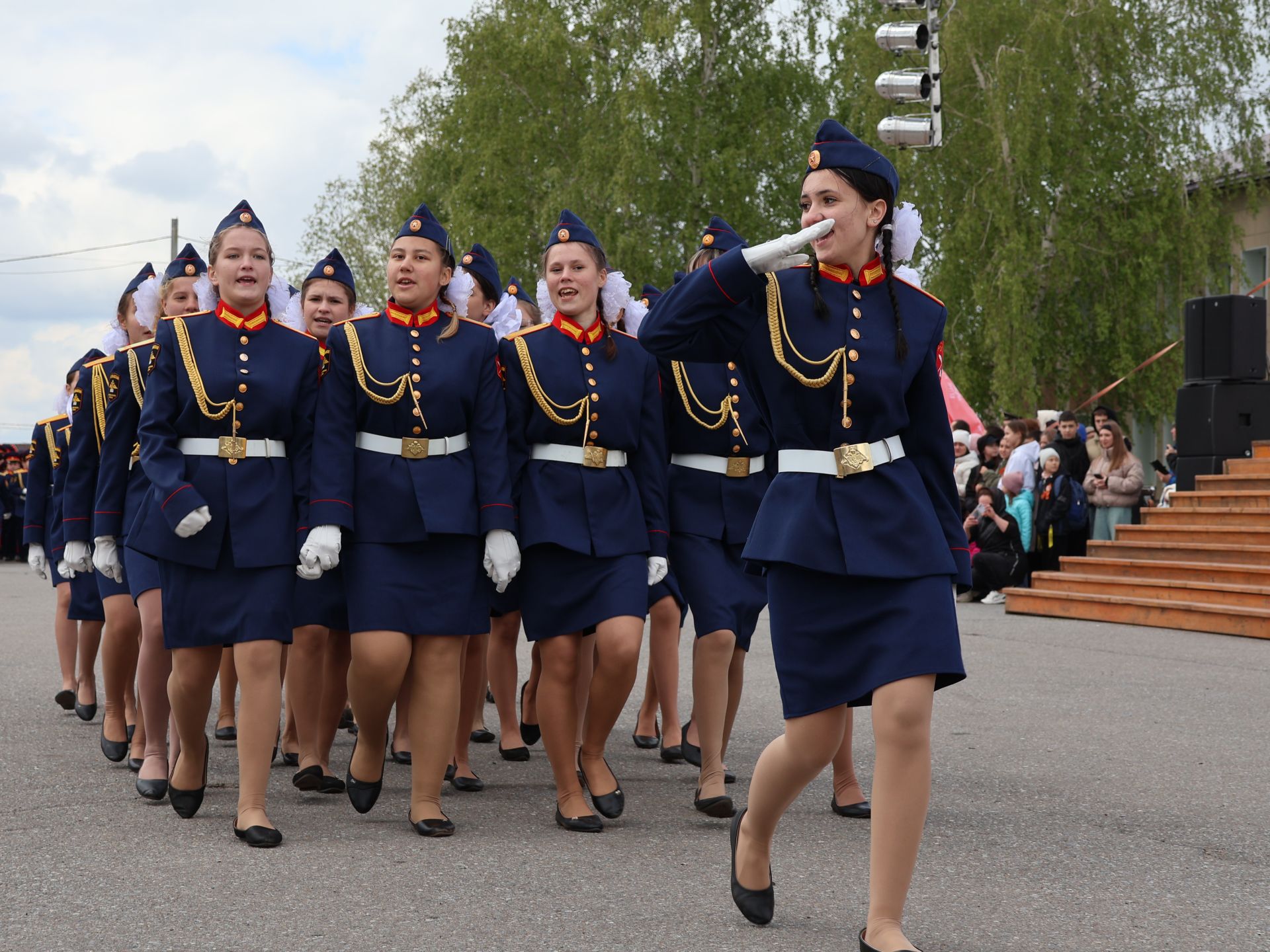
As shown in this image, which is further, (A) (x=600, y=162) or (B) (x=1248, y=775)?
(A) (x=600, y=162)

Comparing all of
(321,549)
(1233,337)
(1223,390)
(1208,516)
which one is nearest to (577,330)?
(321,549)

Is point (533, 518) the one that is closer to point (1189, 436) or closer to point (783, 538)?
point (783, 538)

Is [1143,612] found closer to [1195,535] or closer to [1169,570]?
[1169,570]

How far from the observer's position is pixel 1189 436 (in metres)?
16.8

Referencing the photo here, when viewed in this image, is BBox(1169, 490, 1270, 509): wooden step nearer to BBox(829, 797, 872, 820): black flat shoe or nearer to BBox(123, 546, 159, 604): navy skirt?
BBox(829, 797, 872, 820): black flat shoe

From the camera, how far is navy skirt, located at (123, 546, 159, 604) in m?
6.37

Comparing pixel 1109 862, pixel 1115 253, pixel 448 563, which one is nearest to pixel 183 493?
pixel 448 563

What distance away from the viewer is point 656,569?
19.8ft

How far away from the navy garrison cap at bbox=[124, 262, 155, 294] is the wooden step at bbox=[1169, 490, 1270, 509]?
1084cm

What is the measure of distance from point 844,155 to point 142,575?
11.5 feet

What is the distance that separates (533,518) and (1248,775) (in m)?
3.25

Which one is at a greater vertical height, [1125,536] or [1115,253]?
[1115,253]

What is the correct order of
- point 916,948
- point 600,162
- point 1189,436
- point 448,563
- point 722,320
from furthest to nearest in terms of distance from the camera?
point 600,162
point 1189,436
point 448,563
point 722,320
point 916,948

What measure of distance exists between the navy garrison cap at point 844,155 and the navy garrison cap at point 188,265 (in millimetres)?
3461
